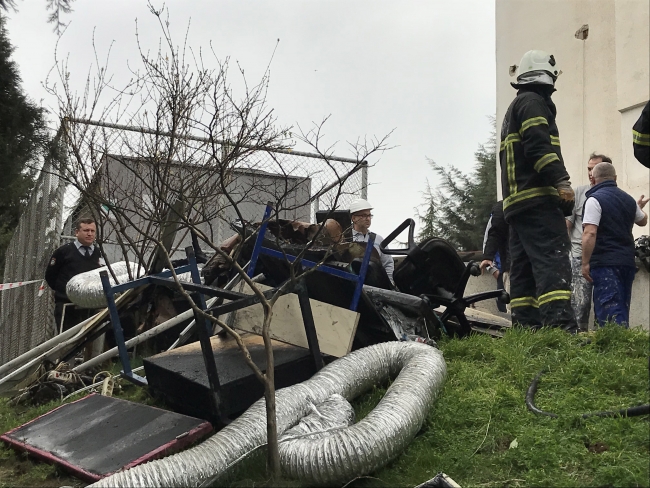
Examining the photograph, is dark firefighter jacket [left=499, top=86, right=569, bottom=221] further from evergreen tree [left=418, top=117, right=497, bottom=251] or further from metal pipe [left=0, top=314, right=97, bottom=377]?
evergreen tree [left=418, top=117, right=497, bottom=251]

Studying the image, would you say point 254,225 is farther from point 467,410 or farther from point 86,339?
point 467,410

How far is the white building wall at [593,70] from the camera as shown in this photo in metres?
7.85

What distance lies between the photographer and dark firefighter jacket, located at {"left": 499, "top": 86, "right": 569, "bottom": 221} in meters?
4.50

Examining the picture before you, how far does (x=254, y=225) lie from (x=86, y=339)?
1801mm

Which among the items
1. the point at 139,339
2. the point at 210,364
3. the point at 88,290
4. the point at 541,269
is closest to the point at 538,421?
the point at 541,269

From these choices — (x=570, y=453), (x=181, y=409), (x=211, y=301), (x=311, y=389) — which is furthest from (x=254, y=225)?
(x=570, y=453)

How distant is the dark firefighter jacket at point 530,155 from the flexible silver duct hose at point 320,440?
68.9 inches

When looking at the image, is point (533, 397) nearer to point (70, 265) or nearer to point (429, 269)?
point (429, 269)

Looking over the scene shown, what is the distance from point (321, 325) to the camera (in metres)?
4.31

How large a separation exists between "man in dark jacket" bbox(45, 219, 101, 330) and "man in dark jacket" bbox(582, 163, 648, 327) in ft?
15.7

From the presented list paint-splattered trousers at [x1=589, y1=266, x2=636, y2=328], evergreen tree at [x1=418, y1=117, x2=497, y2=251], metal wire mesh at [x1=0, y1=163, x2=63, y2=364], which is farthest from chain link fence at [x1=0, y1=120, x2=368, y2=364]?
evergreen tree at [x1=418, y1=117, x2=497, y2=251]

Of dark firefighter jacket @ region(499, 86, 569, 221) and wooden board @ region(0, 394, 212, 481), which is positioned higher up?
dark firefighter jacket @ region(499, 86, 569, 221)

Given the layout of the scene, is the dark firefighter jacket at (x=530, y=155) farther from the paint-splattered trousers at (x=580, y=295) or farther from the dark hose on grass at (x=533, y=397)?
the dark hose on grass at (x=533, y=397)

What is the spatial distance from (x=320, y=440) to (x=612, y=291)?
326cm
